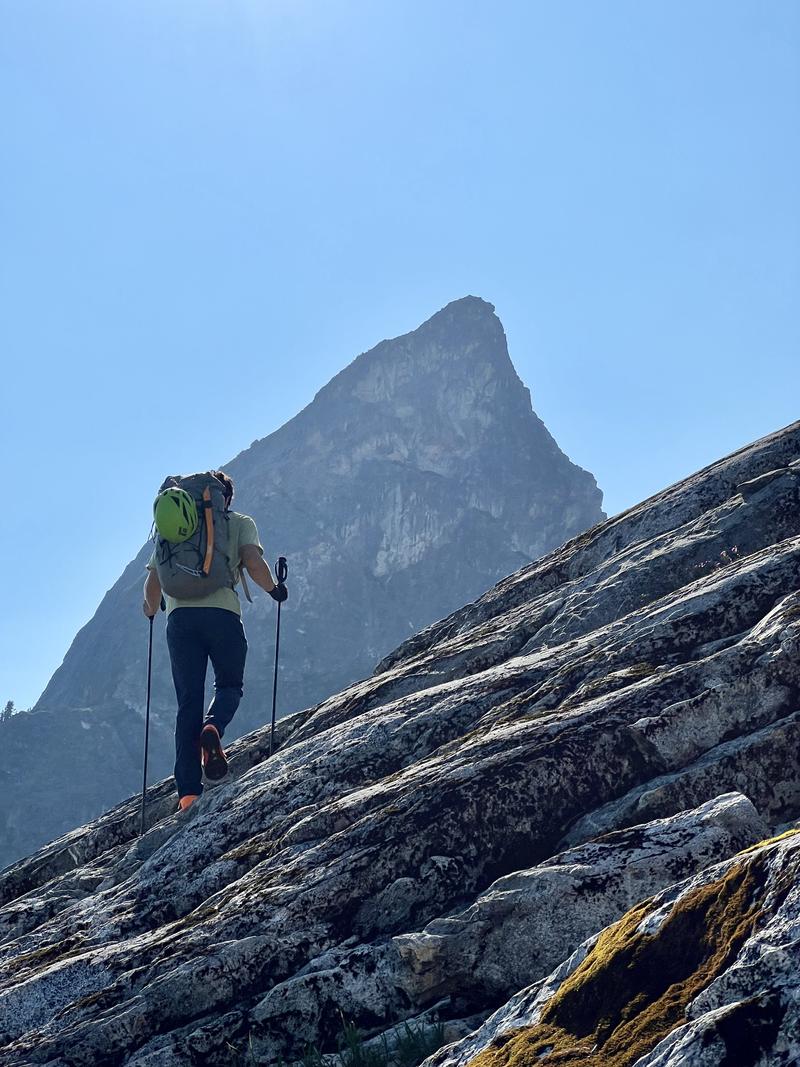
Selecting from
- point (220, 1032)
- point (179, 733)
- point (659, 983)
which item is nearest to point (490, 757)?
point (220, 1032)

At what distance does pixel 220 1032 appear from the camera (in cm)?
715

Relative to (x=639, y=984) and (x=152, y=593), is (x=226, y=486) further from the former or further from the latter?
(x=639, y=984)

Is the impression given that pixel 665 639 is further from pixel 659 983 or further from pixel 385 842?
pixel 659 983

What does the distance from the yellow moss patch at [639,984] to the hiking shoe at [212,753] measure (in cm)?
790

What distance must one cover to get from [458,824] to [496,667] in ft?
13.3

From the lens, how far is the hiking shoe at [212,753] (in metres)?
12.5

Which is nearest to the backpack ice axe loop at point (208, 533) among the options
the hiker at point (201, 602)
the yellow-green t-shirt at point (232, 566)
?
Result: the hiker at point (201, 602)

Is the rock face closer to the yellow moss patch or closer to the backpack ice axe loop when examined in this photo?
the yellow moss patch

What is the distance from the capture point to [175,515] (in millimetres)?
12680

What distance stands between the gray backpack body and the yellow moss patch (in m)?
8.62

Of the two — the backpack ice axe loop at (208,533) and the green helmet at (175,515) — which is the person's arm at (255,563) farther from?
the green helmet at (175,515)

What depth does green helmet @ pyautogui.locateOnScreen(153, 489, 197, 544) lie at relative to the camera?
1269 centimetres

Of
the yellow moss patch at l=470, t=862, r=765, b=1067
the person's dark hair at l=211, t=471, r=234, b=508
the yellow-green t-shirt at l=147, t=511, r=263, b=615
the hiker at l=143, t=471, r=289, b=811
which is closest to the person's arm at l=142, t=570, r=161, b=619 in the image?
the yellow-green t-shirt at l=147, t=511, r=263, b=615

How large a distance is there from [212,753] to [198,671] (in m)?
1.03
